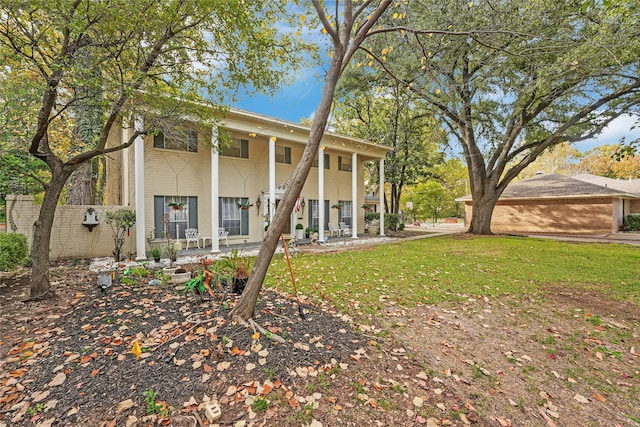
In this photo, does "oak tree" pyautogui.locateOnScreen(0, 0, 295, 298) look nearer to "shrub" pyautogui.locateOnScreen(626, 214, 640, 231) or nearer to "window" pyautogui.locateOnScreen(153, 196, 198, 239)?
"window" pyautogui.locateOnScreen(153, 196, 198, 239)

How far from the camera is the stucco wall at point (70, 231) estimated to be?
8141 mm

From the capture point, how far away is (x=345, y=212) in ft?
57.4

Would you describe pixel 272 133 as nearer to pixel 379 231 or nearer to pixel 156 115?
pixel 156 115

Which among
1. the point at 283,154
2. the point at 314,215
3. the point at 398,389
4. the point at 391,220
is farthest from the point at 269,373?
the point at 391,220

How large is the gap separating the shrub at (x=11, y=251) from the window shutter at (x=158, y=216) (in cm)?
392

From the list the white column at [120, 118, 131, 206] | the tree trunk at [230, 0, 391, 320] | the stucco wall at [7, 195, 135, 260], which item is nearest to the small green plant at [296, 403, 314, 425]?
the tree trunk at [230, 0, 391, 320]

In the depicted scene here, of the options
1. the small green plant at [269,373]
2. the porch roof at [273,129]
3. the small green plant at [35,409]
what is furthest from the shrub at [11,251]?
the small green plant at [269,373]

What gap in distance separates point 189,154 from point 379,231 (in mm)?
11641

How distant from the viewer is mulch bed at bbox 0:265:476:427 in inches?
90.7

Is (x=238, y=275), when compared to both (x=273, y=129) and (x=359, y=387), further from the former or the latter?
(x=273, y=129)

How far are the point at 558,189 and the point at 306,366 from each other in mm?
24369

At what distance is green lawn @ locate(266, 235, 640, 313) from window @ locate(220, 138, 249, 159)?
19.3ft

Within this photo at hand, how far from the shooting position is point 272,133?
12273 mm

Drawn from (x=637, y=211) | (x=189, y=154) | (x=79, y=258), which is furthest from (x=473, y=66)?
(x=637, y=211)
